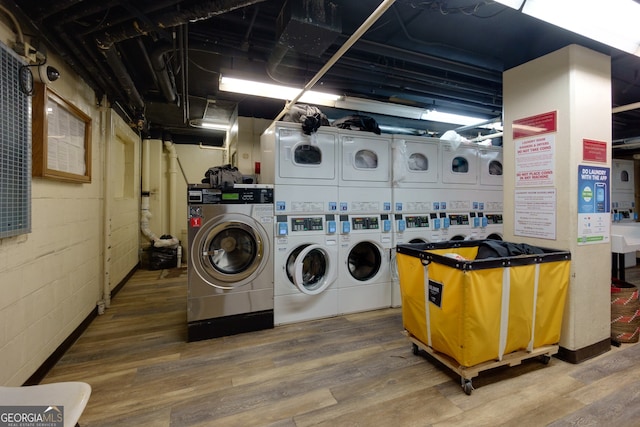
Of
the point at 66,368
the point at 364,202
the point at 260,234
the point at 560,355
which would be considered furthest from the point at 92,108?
the point at 560,355

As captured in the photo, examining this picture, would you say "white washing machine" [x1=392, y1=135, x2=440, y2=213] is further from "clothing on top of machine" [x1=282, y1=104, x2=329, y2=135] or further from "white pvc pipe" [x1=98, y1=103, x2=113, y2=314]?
"white pvc pipe" [x1=98, y1=103, x2=113, y2=314]

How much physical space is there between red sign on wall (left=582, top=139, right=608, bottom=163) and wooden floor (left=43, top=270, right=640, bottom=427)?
1.56 m

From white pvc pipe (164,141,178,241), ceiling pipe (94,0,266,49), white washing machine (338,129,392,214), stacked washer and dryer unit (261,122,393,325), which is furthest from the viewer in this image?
white pvc pipe (164,141,178,241)

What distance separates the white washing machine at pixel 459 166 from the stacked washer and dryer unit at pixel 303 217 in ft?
4.88

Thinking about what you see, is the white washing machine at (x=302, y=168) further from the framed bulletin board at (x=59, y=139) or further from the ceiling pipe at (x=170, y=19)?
the framed bulletin board at (x=59, y=139)

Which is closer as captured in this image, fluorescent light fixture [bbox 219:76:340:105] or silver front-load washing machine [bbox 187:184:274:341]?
silver front-load washing machine [bbox 187:184:274:341]

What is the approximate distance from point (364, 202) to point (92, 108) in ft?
9.99

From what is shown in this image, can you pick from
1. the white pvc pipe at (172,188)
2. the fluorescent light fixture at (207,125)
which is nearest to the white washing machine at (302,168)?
the fluorescent light fixture at (207,125)

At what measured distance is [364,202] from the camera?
3.14 metres

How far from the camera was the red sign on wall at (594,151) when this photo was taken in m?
2.08

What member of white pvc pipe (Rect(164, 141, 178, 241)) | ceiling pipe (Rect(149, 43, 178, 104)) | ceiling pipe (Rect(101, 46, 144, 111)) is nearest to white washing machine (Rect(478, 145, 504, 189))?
ceiling pipe (Rect(149, 43, 178, 104))

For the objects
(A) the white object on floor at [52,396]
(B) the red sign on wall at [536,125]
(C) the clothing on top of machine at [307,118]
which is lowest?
(A) the white object on floor at [52,396]

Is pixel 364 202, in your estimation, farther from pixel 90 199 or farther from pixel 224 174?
pixel 90 199

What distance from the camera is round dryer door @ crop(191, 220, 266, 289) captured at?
2484mm
